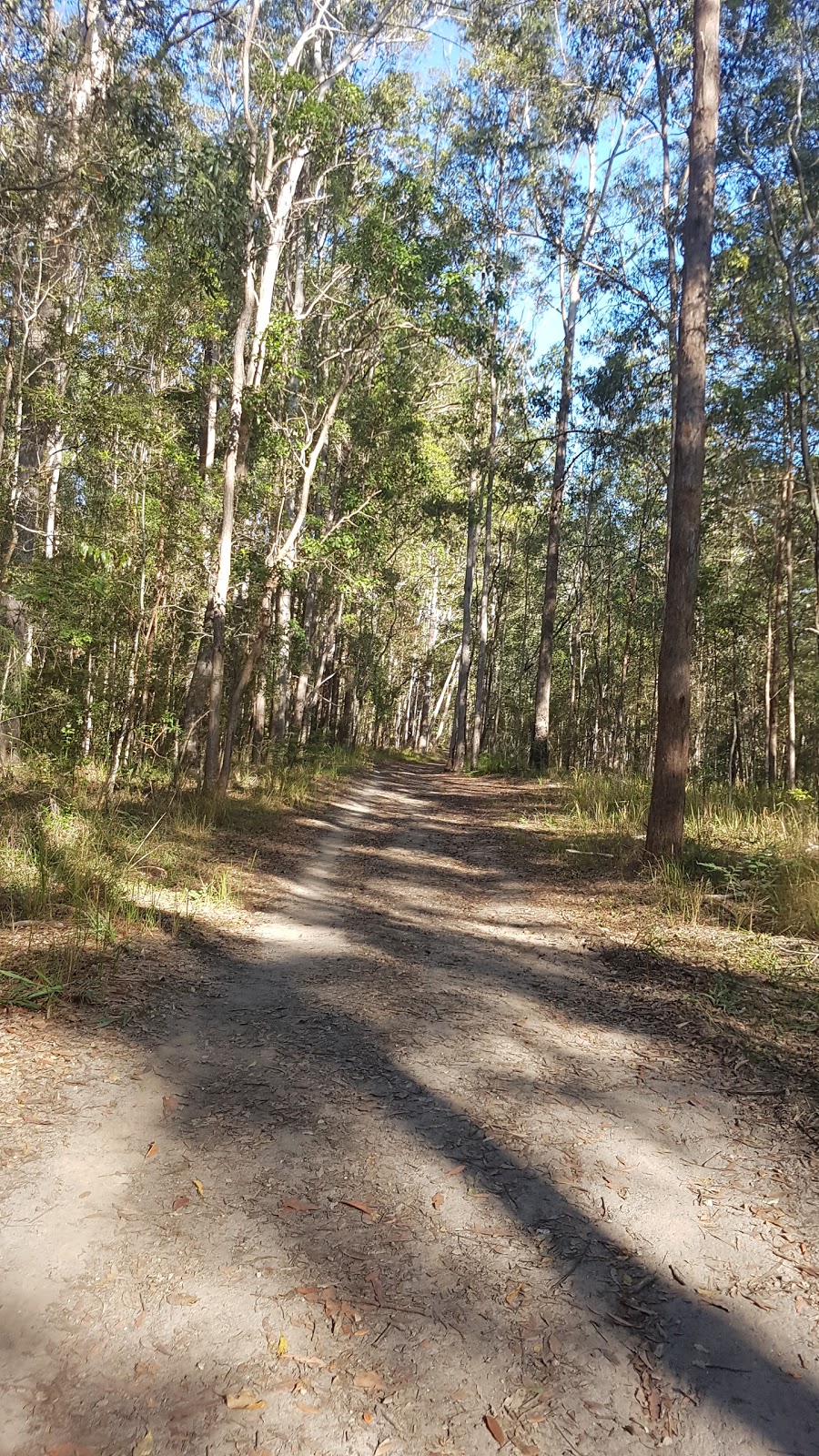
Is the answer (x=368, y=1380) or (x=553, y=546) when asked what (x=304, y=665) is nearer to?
(x=553, y=546)

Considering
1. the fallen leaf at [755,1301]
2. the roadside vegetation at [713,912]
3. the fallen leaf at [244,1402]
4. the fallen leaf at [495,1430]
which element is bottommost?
A: the fallen leaf at [495,1430]

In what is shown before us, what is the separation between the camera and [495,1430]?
1865 millimetres

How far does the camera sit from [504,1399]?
195cm

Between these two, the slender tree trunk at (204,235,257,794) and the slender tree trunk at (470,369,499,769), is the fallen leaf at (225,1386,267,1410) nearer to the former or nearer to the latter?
the slender tree trunk at (204,235,257,794)

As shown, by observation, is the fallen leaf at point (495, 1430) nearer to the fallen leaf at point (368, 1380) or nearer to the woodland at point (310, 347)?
the fallen leaf at point (368, 1380)

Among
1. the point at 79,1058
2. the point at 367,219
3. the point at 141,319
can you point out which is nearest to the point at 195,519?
the point at 141,319

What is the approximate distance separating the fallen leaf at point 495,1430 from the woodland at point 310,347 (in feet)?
19.7

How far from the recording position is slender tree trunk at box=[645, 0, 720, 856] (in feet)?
24.7

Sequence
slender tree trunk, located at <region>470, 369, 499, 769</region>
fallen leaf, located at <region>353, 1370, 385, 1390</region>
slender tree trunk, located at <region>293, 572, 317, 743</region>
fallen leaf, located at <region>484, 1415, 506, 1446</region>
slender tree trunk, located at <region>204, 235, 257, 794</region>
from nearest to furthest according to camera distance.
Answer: fallen leaf, located at <region>484, 1415, 506, 1446</region>
fallen leaf, located at <region>353, 1370, 385, 1390</region>
slender tree trunk, located at <region>204, 235, 257, 794</region>
slender tree trunk, located at <region>293, 572, 317, 743</region>
slender tree trunk, located at <region>470, 369, 499, 769</region>

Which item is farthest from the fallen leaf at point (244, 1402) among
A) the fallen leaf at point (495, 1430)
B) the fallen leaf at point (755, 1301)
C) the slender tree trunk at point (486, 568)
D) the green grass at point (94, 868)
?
the slender tree trunk at point (486, 568)

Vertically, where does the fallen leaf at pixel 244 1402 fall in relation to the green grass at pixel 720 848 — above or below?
below

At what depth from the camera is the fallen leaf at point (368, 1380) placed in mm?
1958

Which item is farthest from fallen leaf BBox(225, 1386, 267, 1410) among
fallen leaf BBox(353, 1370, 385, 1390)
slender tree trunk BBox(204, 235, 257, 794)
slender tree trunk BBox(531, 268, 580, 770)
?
slender tree trunk BBox(531, 268, 580, 770)

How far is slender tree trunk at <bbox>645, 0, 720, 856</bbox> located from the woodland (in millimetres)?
35
